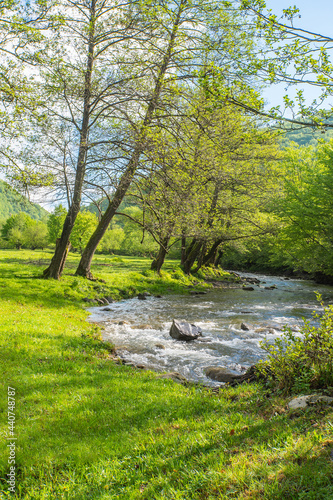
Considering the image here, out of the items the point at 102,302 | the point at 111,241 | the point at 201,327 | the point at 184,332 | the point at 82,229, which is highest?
the point at 82,229

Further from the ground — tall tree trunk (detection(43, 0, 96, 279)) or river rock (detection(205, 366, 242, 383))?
tall tree trunk (detection(43, 0, 96, 279))

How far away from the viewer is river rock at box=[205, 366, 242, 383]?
7870 mm

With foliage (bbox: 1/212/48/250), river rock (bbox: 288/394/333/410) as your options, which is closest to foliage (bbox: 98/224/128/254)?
foliage (bbox: 1/212/48/250)

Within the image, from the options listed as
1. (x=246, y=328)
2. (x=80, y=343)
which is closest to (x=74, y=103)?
(x=80, y=343)

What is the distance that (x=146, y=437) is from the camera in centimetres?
461

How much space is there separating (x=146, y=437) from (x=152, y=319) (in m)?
10.1

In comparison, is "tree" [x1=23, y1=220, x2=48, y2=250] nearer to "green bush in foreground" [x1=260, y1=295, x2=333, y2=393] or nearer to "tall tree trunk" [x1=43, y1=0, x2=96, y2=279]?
"tall tree trunk" [x1=43, y1=0, x2=96, y2=279]

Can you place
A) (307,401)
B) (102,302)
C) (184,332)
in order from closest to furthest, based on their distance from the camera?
(307,401)
(184,332)
(102,302)

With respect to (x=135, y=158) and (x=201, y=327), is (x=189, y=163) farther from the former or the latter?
(x=201, y=327)

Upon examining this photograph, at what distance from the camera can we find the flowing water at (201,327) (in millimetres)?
9462

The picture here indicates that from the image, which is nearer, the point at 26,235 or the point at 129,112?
the point at 129,112

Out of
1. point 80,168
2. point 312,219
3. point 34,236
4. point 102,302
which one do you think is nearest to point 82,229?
point 34,236

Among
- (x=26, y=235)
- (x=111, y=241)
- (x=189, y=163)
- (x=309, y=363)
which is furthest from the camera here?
(x=111, y=241)

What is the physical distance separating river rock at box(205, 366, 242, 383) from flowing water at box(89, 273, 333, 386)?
0.64 feet
